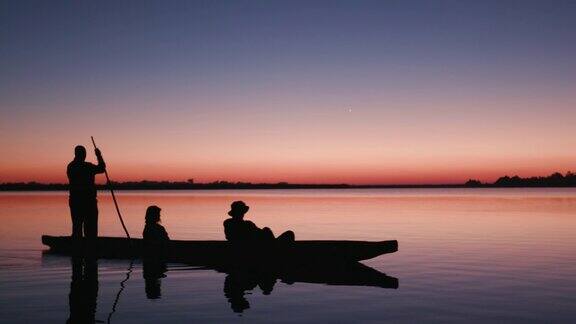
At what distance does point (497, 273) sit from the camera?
15070 millimetres

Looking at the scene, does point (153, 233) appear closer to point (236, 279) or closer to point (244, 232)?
point (244, 232)

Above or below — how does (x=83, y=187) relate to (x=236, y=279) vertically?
above

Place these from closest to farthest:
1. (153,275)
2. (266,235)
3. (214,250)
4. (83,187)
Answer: (153,275) < (266,235) < (83,187) < (214,250)

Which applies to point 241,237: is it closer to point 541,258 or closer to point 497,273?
point 497,273

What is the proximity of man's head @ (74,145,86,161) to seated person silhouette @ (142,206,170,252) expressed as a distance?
8.23ft

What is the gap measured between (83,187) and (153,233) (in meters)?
2.55

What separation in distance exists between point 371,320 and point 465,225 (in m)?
24.1

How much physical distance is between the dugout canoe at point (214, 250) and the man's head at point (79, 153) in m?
2.47

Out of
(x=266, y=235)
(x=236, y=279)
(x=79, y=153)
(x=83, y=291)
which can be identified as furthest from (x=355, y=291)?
(x=79, y=153)

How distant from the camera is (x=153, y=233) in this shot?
57.8ft

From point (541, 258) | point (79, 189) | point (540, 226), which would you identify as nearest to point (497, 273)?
point (541, 258)

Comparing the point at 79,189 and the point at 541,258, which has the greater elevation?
the point at 79,189

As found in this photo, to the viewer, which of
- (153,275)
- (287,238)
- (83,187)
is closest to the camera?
(153,275)

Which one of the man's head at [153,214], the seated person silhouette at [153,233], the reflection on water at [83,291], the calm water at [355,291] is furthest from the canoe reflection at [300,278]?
the man's head at [153,214]
